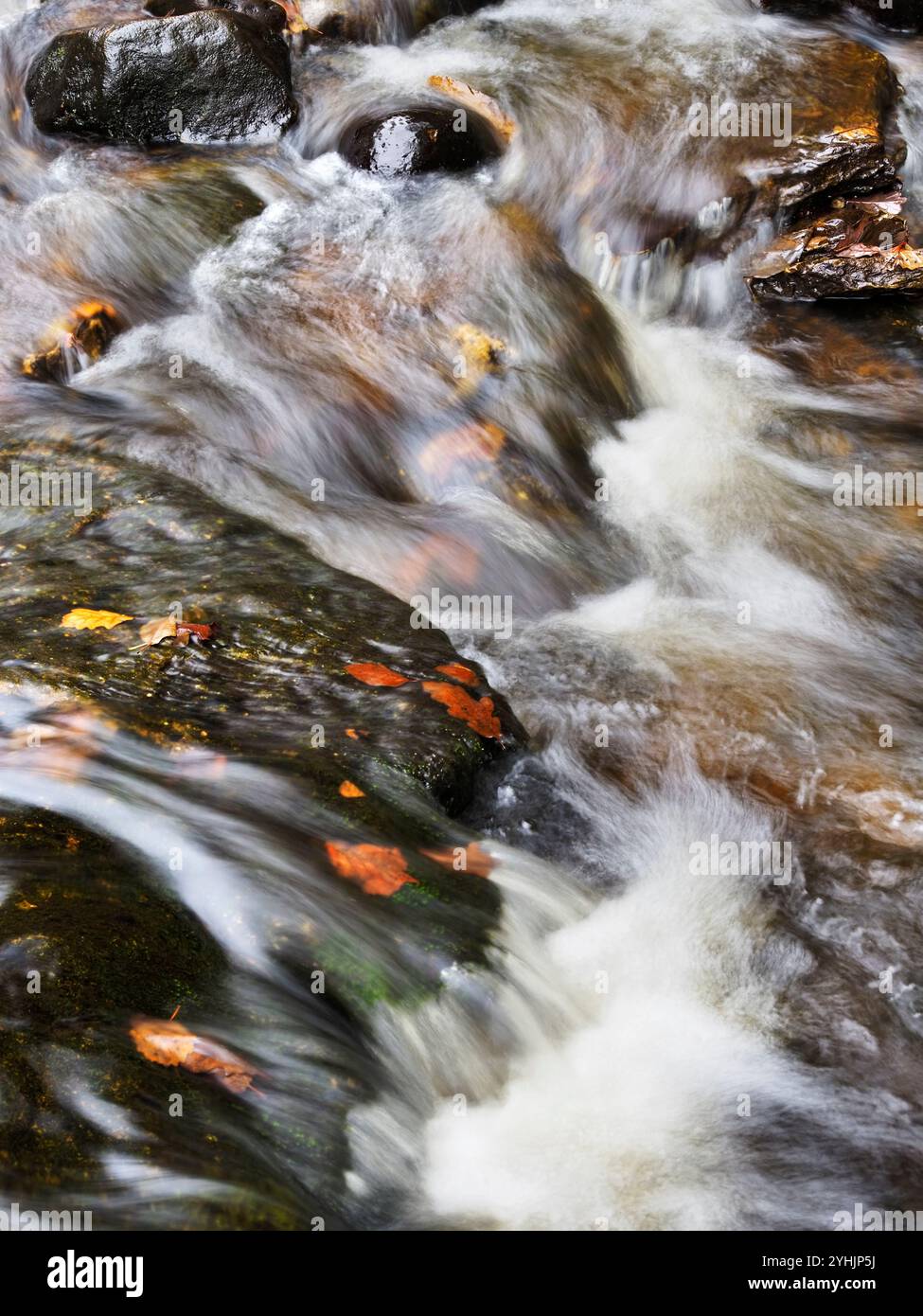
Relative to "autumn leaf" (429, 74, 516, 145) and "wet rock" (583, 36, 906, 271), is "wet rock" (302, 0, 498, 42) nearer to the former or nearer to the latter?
"autumn leaf" (429, 74, 516, 145)

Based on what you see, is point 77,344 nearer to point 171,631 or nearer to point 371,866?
point 171,631

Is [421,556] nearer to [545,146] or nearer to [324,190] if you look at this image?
[324,190]

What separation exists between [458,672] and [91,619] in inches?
56.0

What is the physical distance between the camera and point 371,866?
364 centimetres

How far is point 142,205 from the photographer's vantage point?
303 inches

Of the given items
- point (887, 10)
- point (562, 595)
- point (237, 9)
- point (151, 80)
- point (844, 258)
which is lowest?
point (562, 595)

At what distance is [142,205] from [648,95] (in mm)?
3949

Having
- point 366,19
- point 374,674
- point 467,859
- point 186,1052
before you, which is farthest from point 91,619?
point 366,19

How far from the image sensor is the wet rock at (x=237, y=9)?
911 cm

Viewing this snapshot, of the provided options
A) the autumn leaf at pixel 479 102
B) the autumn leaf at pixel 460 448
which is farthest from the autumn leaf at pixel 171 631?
the autumn leaf at pixel 479 102

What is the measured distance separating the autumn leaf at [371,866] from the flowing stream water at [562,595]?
15 cm

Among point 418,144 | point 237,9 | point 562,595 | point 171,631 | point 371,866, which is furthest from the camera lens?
point 237,9

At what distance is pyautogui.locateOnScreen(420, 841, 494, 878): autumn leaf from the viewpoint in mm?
3822

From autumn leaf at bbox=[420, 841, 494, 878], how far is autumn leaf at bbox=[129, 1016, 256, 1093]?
3.42ft
